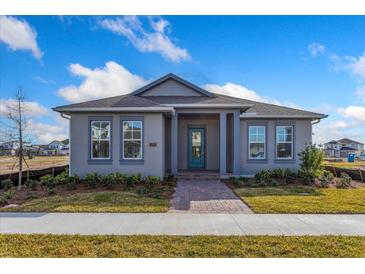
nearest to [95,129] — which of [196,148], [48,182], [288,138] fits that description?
[48,182]

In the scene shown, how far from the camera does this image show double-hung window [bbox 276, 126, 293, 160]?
568 inches

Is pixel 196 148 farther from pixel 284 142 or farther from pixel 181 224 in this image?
pixel 181 224

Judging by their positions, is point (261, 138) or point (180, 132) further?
point (180, 132)

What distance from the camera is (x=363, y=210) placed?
287 inches

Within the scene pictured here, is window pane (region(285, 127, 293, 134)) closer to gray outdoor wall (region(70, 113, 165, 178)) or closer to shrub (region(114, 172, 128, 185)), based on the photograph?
gray outdoor wall (region(70, 113, 165, 178))

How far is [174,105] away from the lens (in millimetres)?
13062

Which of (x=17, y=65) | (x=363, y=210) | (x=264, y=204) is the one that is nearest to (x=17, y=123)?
(x=17, y=65)

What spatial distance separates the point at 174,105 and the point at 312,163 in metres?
6.86

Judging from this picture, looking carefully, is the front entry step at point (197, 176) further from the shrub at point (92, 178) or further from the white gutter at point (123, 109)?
the shrub at point (92, 178)

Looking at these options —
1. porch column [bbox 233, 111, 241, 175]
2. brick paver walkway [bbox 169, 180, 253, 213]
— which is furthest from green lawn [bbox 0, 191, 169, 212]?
porch column [bbox 233, 111, 241, 175]

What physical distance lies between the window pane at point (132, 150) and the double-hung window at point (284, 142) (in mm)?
7222

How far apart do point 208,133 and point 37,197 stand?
31.1ft

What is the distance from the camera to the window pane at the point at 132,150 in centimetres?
1235

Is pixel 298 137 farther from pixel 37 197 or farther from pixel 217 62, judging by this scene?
pixel 37 197
